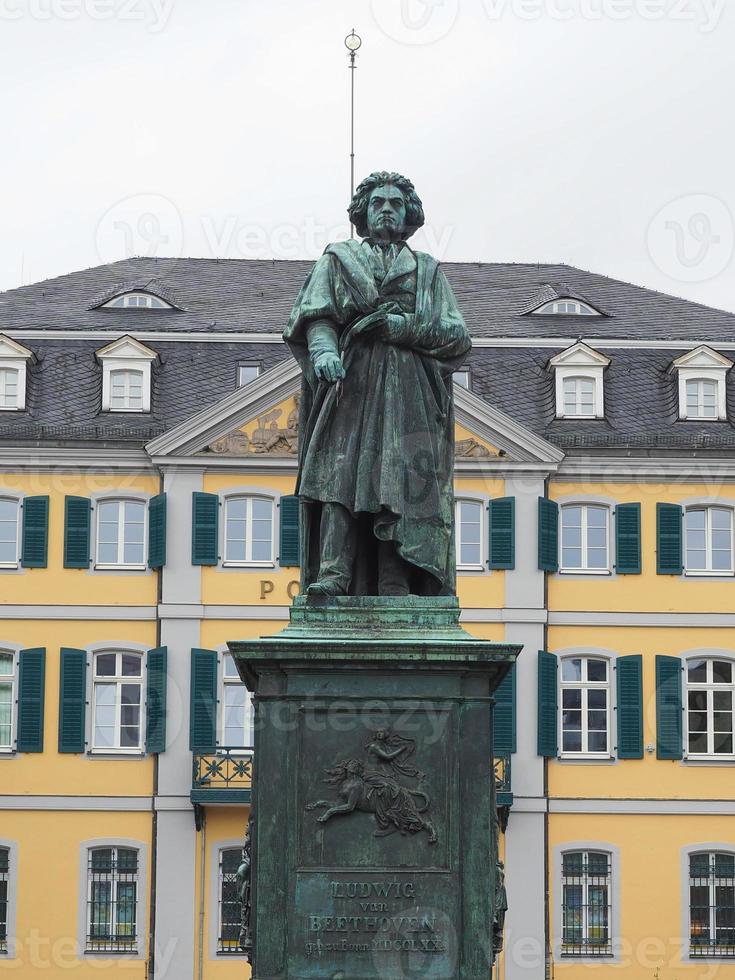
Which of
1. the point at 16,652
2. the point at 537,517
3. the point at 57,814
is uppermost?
the point at 537,517

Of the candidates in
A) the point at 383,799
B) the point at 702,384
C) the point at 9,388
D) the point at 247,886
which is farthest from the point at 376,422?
the point at 702,384

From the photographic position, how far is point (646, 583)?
38469mm

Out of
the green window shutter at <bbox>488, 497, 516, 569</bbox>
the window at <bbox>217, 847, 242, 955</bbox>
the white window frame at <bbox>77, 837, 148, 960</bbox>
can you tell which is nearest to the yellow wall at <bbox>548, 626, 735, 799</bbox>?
the green window shutter at <bbox>488, 497, 516, 569</bbox>

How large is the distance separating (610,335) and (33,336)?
10501 mm

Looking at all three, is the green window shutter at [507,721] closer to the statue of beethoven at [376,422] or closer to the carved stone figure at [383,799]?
the statue of beethoven at [376,422]

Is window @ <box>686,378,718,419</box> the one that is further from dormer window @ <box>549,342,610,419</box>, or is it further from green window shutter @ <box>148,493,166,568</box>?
green window shutter @ <box>148,493,166,568</box>

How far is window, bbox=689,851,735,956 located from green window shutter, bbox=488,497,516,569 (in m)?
5.97

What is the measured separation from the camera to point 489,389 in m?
39.6

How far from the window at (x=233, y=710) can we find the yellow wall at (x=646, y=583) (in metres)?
5.63

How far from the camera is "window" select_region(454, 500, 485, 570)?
3812 centimetres

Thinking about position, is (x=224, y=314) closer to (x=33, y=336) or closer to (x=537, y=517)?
(x=33, y=336)

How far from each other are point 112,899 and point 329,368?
1091 inches

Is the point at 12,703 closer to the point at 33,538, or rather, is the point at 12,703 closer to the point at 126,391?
the point at 33,538

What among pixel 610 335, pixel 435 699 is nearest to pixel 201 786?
pixel 610 335
